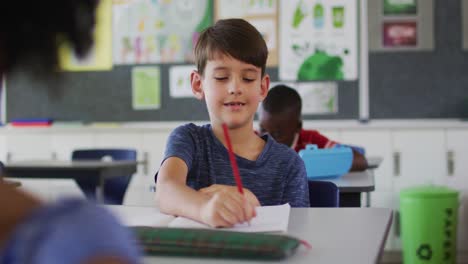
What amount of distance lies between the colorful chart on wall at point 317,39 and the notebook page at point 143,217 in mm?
3007

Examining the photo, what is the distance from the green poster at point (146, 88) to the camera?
14.8 ft

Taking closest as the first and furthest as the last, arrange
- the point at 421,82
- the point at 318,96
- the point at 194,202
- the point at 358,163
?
the point at 194,202
the point at 358,163
the point at 421,82
the point at 318,96

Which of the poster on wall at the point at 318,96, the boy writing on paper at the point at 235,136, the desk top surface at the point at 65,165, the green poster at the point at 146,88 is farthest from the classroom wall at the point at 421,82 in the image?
the boy writing on paper at the point at 235,136

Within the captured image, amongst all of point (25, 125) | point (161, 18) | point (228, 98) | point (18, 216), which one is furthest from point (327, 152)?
point (25, 125)

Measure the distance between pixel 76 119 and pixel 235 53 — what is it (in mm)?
3215

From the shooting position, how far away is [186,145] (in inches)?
61.4

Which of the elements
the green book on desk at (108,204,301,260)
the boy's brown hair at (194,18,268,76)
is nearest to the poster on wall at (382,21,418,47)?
the boy's brown hair at (194,18,268,76)

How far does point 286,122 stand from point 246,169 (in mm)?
1276

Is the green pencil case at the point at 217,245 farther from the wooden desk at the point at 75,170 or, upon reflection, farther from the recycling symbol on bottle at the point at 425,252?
the recycling symbol on bottle at the point at 425,252

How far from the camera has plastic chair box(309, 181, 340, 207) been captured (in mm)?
1799

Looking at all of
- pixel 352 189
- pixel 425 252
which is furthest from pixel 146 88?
pixel 352 189

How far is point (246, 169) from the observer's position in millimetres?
1577

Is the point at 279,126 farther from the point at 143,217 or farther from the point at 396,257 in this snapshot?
the point at 396,257

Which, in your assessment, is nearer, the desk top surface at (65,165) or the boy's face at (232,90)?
the boy's face at (232,90)
